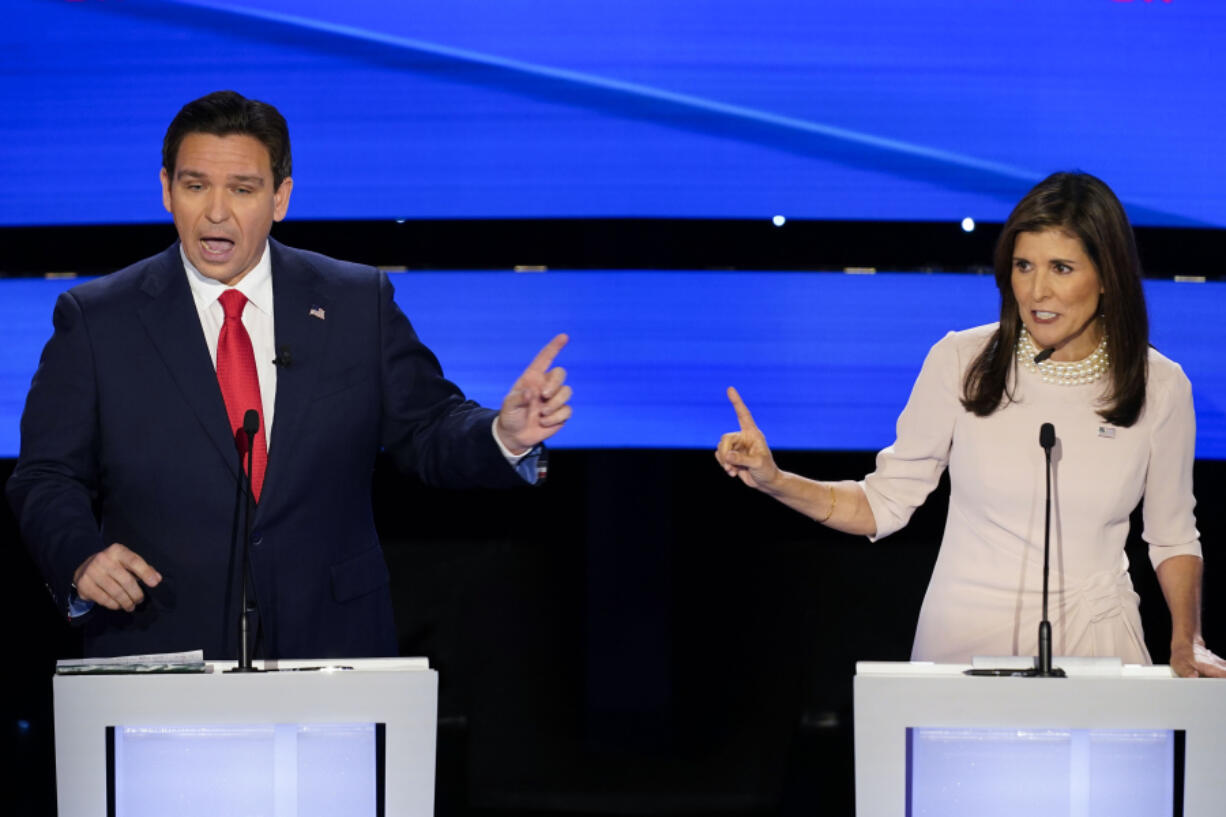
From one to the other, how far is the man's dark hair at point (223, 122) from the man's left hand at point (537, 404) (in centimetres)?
62

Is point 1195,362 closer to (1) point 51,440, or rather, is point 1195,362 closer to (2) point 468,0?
(2) point 468,0

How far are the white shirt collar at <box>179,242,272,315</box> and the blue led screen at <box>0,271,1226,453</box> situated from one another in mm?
1199

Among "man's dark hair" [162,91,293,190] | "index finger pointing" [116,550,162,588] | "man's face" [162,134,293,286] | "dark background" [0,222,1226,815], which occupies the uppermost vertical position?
"man's dark hair" [162,91,293,190]

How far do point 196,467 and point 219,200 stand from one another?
0.45 m

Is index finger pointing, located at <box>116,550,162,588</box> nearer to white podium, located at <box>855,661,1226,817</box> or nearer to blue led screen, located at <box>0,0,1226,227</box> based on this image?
white podium, located at <box>855,661,1226,817</box>

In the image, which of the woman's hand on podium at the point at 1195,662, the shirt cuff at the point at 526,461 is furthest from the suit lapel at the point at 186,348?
the woman's hand on podium at the point at 1195,662

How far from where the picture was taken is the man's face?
2.36m

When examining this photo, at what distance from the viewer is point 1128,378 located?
2.43 meters

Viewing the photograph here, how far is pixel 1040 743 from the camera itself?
175 centimetres

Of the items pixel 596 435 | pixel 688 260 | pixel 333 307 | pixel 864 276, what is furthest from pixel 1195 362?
pixel 333 307

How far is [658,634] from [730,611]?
0.68ft

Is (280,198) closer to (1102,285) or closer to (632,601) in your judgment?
(1102,285)

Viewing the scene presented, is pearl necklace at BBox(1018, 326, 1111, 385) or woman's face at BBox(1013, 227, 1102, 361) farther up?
woman's face at BBox(1013, 227, 1102, 361)

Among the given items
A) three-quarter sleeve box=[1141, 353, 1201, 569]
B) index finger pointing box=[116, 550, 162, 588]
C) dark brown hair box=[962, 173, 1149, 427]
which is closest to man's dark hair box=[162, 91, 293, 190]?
index finger pointing box=[116, 550, 162, 588]
